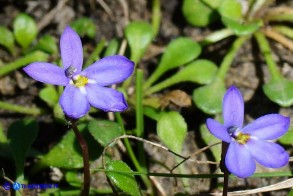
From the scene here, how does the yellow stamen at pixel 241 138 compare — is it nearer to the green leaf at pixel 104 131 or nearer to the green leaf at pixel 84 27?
the green leaf at pixel 104 131

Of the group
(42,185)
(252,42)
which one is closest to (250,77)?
(252,42)

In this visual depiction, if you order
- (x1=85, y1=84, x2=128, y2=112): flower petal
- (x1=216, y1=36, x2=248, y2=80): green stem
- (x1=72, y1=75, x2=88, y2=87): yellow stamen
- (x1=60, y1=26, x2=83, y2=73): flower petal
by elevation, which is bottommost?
(x1=85, y1=84, x2=128, y2=112): flower petal

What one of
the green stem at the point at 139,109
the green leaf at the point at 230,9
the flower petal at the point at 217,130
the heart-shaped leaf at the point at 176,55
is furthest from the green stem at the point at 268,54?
the flower petal at the point at 217,130

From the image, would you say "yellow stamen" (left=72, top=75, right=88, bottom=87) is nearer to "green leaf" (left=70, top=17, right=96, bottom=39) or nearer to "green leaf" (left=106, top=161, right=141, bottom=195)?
"green leaf" (left=106, top=161, right=141, bottom=195)

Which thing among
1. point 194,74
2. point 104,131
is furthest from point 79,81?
point 194,74

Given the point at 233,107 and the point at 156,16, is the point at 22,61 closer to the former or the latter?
the point at 156,16

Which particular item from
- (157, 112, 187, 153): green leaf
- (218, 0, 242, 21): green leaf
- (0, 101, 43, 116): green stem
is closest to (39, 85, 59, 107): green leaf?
(0, 101, 43, 116): green stem

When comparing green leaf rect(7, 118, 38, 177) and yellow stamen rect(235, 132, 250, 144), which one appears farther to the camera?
green leaf rect(7, 118, 38, 177)
